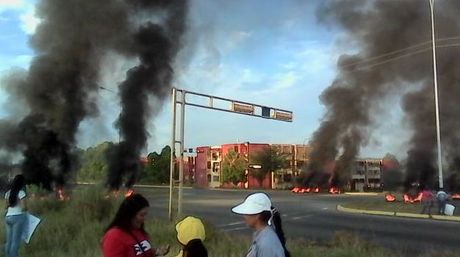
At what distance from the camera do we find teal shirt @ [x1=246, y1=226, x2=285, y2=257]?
11.9 ft

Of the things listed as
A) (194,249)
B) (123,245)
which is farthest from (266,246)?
(123,245)

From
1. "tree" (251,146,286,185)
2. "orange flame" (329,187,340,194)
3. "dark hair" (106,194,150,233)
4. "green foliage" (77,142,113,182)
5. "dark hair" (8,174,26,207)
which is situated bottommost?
"dark hair" (106,194,150,233)

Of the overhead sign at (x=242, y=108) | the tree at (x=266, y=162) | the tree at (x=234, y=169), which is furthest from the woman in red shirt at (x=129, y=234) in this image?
the tree at (x=266, y=162)

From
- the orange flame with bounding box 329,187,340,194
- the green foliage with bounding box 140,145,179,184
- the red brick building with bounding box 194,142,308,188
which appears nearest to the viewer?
the orange flame with bounding box 329,187,340,194

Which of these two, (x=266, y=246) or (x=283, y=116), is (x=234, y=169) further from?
(x=266, y=246)

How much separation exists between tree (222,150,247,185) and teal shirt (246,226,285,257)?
260 ft

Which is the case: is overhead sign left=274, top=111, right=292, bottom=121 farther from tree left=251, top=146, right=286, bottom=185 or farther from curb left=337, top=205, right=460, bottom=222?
tree left=251, top=146, right=286, bottom=185

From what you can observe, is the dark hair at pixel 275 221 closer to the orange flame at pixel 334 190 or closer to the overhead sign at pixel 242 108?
the overhead sign at pixel 242 108

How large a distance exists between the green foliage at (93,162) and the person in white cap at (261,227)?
32554mm

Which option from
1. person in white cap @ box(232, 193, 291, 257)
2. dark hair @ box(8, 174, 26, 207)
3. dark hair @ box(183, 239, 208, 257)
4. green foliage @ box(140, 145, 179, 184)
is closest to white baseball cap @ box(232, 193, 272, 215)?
person in white cap @ box(232, 193, 291, 257)

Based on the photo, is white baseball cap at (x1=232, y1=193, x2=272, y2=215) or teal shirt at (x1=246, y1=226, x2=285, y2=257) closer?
teal shirt at (x1=246, y1=226, x2=285, y2=257)

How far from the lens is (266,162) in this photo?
84375 millimetres

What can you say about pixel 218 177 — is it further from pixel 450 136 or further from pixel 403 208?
pixel 403 208

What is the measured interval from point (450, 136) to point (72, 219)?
34.4 m
